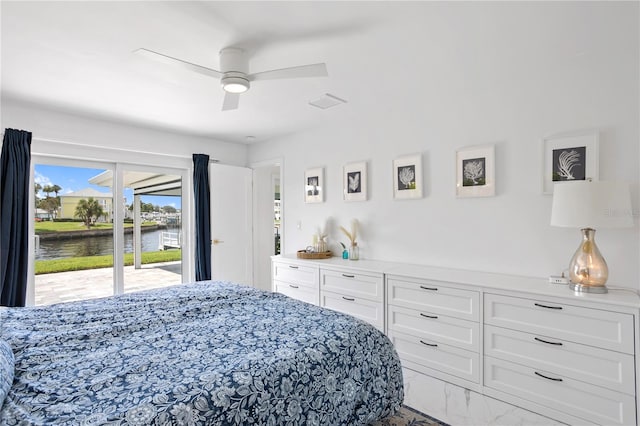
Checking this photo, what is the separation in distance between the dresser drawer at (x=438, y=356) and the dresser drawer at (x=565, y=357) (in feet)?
0.61

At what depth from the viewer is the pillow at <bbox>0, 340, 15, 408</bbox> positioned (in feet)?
3.76

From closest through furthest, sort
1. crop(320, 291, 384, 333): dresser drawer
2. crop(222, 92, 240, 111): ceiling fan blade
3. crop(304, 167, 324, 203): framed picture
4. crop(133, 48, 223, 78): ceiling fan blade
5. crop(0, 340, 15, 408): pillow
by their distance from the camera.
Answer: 1. crop(0, 340, 15, 408): pillow
2. crop(133, 48, 223, 78): ceiling fan blade
3. crop(222, 92, 240, 111): ceiling fan blade
4. crop(320, 291, 384, 333): dresser drawer
5. crop(304, 167, 324, 203): framed picture

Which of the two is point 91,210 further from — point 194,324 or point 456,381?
→ point 456,381

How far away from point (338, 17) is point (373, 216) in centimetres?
221

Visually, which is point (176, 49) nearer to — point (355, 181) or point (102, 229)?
point (355, 181)

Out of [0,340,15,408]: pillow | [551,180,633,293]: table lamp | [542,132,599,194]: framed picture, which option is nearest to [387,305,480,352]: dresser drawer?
[551,180,633,293]: table lamp

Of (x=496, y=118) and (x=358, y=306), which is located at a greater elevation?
(x=496, y=118)

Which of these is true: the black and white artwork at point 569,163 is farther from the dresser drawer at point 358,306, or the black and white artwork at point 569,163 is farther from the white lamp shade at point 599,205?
the dresser drawer at point 358,306

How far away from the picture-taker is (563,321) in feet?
6.89

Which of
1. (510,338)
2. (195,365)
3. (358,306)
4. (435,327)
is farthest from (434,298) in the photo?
(195,365)

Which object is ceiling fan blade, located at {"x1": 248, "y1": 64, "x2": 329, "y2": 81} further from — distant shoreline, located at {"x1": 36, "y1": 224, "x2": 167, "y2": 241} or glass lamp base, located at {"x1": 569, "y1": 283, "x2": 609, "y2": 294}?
distant shoreline, located at {"x1": 36, "y1": 224, "x2": 167, "y2": 241}

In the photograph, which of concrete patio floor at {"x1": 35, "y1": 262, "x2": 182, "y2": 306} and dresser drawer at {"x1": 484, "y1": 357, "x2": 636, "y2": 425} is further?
concrete patio floor at {"x1": 35, "y1": 262, "x2": 182, "y2": 306}

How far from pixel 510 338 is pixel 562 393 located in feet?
1.31

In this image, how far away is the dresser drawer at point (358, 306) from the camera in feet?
10.1
